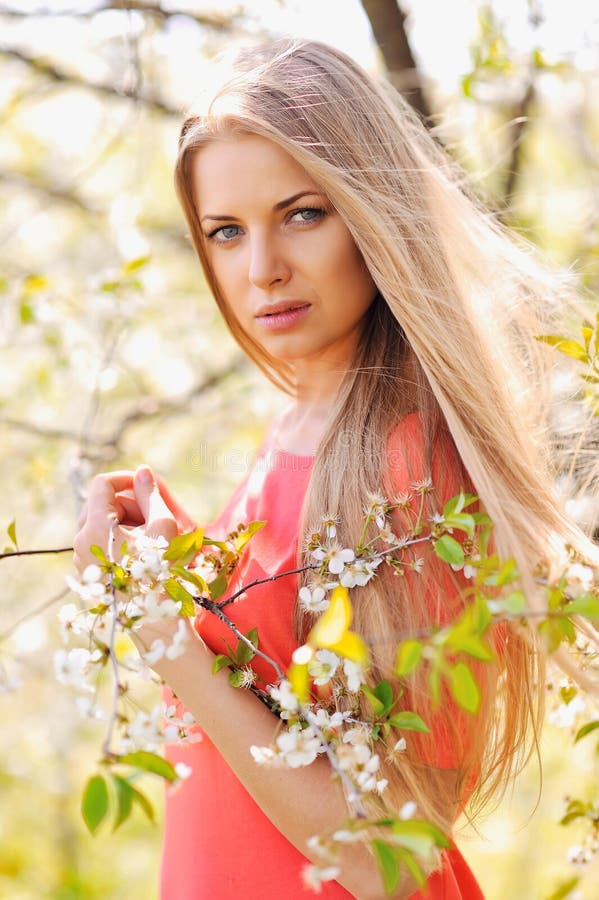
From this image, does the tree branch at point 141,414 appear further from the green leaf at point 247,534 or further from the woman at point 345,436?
the green leaf at point 247,534

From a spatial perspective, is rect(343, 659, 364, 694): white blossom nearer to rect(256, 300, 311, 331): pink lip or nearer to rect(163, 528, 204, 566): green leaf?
rect(163, 528, 204, 566): green leaf

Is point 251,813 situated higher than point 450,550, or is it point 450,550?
point 450,550

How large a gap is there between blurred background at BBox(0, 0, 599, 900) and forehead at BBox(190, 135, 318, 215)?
296mm

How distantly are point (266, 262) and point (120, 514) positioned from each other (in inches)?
17.5

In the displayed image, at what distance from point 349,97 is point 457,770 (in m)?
1.03

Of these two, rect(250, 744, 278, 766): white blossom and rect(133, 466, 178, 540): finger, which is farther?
rect(133, 466, 178, 540): finger

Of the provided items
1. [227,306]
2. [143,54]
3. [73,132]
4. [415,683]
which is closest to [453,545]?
[415,683]

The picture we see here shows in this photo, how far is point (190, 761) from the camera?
1383 millimetres

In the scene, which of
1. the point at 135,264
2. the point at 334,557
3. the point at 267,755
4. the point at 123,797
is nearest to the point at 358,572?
the point at 334,557

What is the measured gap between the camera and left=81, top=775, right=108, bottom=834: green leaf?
71cm

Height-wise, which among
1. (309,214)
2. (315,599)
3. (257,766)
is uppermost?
(309,214)

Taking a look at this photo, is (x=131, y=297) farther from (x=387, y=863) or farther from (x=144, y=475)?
(x=387, y=863)

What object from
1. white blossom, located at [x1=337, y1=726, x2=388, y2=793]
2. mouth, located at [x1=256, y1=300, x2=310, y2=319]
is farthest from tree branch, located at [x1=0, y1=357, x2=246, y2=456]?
white blossom, located at [x1=337, y1=726, x2=388, y2=793]

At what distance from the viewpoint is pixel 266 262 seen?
1.32m
